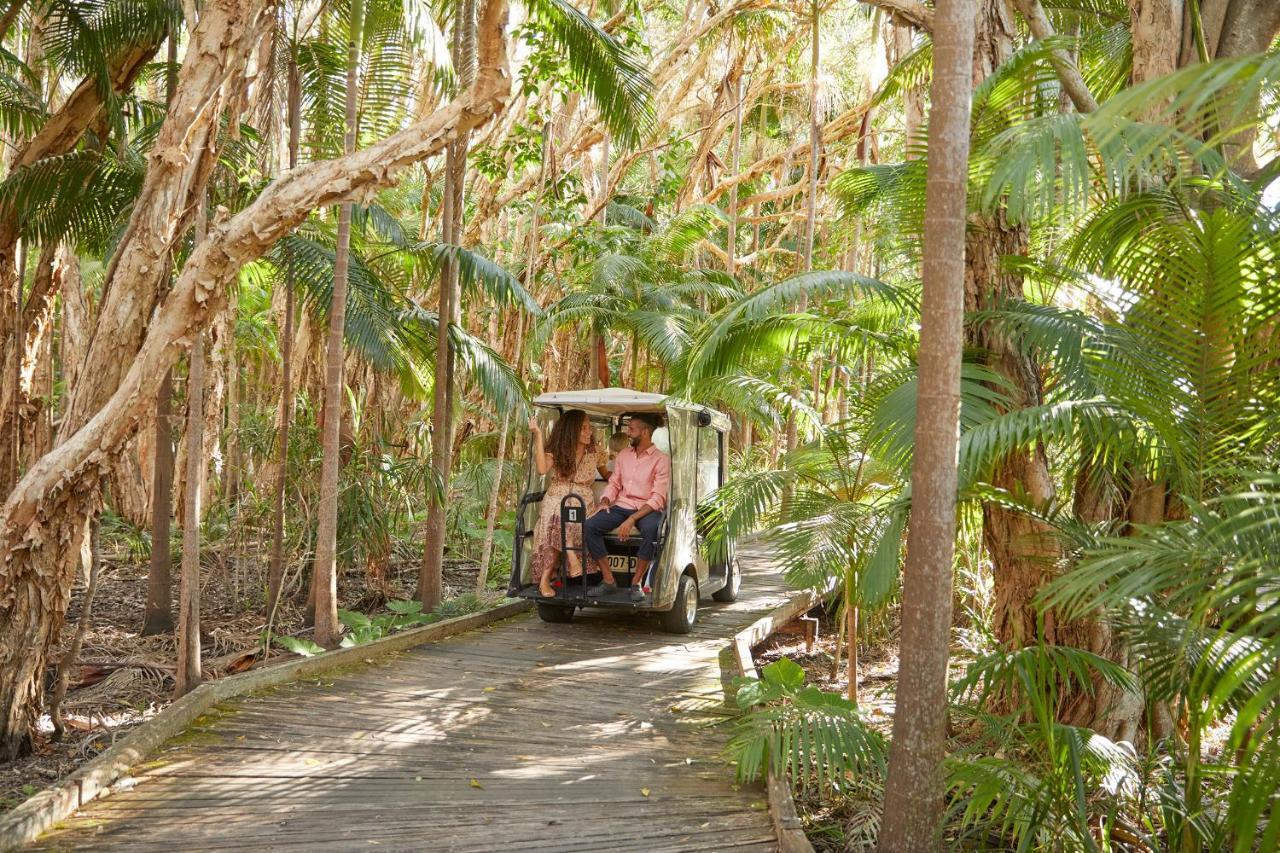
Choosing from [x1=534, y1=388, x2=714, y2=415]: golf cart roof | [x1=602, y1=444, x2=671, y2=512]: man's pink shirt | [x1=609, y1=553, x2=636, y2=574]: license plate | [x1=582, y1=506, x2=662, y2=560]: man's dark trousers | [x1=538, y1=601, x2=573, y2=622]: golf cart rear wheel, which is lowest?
[x1=538, y1=601, x2=573, y2=622]: golf cart rear wheel

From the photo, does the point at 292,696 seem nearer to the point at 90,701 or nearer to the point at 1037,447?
the point at 90,701

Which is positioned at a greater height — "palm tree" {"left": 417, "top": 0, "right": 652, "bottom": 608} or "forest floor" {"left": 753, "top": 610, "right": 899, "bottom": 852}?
"palm tree" {"left": 417, "top": 0, "right": 652, "bottom": 608}

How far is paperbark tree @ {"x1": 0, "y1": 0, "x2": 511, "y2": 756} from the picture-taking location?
610 centimetres

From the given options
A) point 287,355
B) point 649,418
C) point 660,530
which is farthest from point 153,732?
point 649,418

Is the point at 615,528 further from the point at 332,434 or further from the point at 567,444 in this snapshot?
the point at 332,434

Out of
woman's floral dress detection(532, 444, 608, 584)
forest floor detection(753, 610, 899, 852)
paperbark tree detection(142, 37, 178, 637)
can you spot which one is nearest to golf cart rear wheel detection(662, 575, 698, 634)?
woman's floral dress detection(532, 444, 608, 584)

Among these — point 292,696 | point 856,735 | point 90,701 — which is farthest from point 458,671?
point 856,735

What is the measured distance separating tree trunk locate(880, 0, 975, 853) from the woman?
4.89 metres

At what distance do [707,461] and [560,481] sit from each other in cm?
146

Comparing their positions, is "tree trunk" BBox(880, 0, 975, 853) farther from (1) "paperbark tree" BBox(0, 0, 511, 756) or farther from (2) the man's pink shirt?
(2) the man's pink shirt

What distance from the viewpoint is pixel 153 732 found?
5219 mm

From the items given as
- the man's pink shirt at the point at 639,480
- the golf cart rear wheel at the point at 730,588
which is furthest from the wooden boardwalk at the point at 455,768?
the golf cart rear wheel at the point at 730,588

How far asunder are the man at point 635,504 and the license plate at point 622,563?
→ 0.24 meters

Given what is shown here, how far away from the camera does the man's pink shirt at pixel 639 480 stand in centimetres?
842
